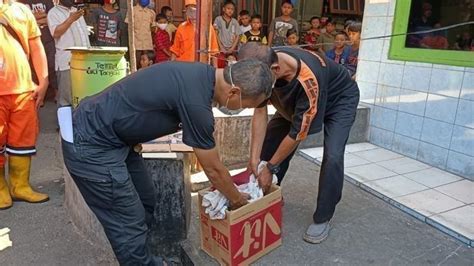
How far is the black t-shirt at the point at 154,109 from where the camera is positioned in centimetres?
169

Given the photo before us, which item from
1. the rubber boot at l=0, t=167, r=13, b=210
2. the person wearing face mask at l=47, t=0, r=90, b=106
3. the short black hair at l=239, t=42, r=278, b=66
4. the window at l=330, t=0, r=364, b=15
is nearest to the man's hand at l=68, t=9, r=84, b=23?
the person wearing face mask at l=47, t=0, r=90, b=106

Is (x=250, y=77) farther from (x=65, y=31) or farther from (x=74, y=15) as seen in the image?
(x=65, y=31)

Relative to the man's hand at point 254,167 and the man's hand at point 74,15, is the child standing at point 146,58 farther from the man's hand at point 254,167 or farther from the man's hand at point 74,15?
the man's hand at point 254,167

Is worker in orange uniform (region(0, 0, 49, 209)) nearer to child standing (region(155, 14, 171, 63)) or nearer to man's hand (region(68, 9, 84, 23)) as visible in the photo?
man's hand (region(68, 9, 84, 23))

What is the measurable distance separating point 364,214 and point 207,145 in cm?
170

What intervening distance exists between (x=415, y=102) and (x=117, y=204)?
3143 mm

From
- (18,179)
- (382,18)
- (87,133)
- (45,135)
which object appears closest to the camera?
(87,133)

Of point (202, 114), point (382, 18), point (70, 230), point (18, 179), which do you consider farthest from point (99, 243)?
point (382, 18)

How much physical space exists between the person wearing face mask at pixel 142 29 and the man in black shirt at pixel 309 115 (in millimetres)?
3784

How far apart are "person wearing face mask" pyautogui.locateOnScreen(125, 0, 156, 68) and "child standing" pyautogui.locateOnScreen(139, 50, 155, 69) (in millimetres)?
61

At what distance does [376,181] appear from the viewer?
339 cm

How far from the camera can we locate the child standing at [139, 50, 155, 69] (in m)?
5.88

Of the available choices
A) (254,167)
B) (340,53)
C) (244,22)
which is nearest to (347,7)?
(244,22)

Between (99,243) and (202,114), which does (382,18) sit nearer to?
(202,114)
